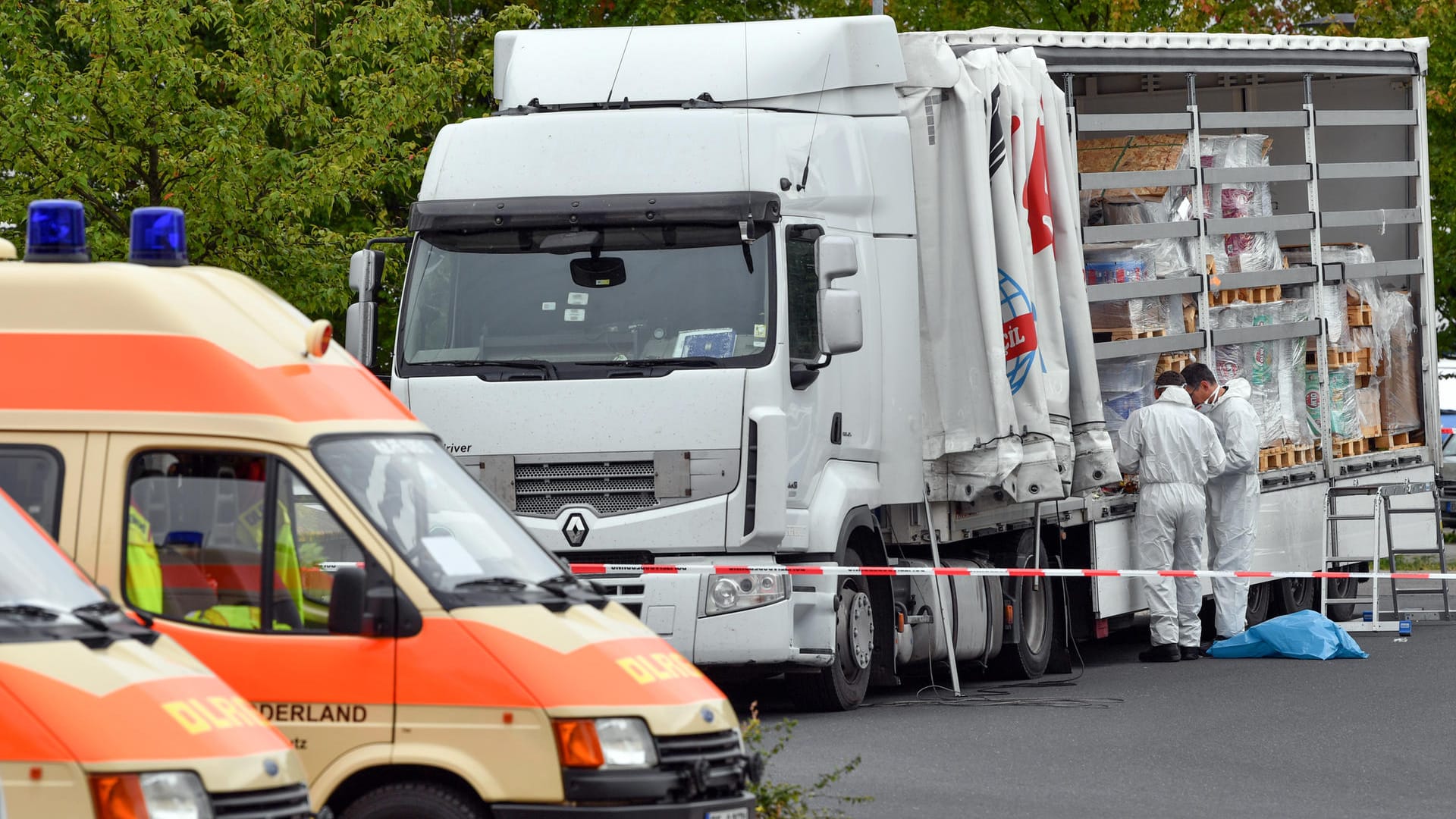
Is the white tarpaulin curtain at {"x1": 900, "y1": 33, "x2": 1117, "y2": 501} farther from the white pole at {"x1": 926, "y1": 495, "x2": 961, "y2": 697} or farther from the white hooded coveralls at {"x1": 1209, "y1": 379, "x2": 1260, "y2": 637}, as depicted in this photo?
the white hooded coveralls at {"x1": 1209, "y1": 379, "x2": 1260, "y2": 637}

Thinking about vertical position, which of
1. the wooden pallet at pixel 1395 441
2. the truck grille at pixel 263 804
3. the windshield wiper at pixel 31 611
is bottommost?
the truck grille at pixel 263 804

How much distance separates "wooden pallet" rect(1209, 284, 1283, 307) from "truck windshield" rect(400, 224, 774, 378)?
5029 mm

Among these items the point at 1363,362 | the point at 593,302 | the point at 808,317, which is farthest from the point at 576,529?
the point at 1363,362

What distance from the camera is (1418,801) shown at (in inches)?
392

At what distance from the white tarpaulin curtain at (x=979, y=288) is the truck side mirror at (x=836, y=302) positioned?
1.33 metres

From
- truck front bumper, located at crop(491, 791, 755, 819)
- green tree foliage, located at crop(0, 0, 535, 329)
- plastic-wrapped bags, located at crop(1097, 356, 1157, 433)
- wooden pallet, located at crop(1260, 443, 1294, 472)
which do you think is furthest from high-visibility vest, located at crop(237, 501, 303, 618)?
green tree foliage, located at crop(0, 0, 535, 329)

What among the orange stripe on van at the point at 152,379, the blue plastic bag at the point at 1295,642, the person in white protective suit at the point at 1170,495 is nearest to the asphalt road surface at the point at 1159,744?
the blue plastic bag at the point at 1295,642

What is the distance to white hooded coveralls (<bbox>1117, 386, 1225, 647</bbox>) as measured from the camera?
15094mm

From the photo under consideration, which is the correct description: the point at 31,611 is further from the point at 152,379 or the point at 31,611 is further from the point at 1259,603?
the point at 1259,603

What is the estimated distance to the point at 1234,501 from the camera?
15.9 metres

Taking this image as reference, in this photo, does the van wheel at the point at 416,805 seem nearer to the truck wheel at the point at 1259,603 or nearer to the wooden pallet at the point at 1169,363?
the wooden pallet at the point at 1169,363

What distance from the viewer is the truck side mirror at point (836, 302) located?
11.5 meters

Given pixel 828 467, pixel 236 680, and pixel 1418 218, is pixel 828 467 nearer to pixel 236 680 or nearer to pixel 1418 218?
pixel 236 680

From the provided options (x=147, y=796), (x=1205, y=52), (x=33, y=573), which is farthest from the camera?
(x=1205, y=52)
